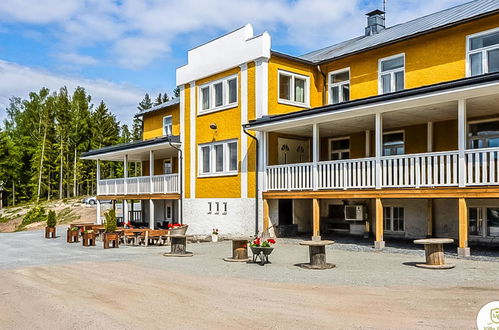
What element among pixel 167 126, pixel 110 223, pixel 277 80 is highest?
pixel 277 80

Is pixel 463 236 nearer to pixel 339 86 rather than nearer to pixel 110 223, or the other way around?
pixel 339 86

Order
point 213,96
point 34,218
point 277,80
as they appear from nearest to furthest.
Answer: point 277,80 → point 213,96 → point 34,218

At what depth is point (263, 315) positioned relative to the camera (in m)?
7.01

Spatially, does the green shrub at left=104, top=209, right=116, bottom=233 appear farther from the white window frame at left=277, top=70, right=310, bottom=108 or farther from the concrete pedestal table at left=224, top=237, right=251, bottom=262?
the white window frame at left=277, top=70, right=310, bottom=108

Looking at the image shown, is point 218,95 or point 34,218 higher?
point 218,95

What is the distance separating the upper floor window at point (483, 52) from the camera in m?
14.9

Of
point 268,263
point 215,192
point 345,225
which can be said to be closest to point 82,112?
point 215,192

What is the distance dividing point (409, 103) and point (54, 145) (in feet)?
171

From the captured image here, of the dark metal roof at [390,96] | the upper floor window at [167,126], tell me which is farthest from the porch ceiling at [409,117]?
the upper floor window at [167,126]

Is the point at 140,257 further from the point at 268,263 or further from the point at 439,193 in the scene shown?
the point at 439,193

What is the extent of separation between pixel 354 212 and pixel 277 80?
19.9ft

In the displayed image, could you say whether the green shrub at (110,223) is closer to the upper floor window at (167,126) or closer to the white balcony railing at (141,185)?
the white balcony railing at (141,185)

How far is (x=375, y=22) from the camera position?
2252cm

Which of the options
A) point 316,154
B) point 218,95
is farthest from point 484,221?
point 218,95
